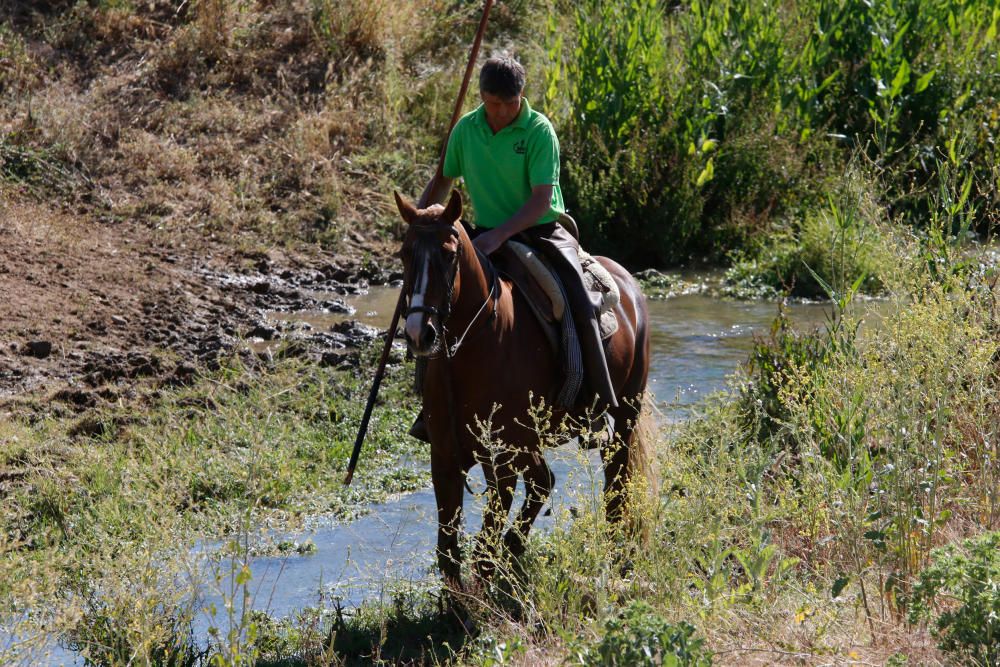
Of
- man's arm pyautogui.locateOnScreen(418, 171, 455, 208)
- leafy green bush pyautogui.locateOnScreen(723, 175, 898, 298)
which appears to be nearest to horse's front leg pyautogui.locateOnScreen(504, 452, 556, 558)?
man's arm pyautogui.locateOnScreen(418, 171, 455, 208)

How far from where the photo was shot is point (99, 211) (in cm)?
1324

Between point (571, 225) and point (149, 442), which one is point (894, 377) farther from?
point (149, 442)

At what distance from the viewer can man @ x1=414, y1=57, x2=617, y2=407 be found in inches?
237

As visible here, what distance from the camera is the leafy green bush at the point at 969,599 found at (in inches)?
157

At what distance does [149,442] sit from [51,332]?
262 cm

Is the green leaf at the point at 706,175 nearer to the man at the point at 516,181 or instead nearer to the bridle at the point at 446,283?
the man at the point at 516,181

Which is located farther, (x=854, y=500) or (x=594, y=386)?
(x=594, y=386)

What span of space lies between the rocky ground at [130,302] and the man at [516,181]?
3766 millimetres

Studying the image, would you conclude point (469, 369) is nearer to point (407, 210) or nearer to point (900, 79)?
point (407, 210)

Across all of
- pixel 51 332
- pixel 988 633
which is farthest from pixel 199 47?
pixel 988 633

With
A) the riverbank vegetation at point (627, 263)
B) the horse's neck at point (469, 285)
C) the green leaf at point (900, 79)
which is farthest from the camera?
the green leaf at point (900, 79)

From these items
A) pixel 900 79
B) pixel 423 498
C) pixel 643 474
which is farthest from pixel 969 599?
pixel 900 79

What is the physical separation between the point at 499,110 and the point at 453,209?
867 millimetres

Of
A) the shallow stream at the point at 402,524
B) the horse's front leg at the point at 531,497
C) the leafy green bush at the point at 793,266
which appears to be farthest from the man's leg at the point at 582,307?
the leafy green bush at the point at 793,266
